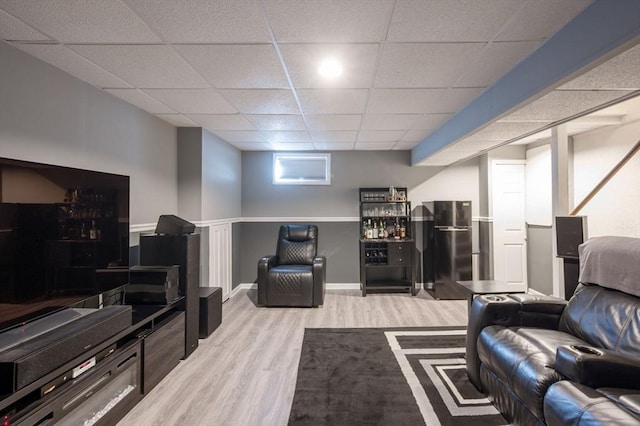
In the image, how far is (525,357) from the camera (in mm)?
1780

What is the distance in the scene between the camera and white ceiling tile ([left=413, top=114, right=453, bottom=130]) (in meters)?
3.40

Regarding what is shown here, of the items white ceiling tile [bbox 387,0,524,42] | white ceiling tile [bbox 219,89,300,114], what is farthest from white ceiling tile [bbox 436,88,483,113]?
white ceiling tile [bbox 219,89,300,114]

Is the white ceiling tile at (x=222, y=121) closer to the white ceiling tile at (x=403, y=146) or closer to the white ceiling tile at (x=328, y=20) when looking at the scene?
the white ceiling tile at (x=328, y=20)

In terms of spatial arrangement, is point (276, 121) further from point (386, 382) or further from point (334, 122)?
point (386, 382)

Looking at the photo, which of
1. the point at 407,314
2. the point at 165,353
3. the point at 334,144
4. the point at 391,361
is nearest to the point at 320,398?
the point at 391,361

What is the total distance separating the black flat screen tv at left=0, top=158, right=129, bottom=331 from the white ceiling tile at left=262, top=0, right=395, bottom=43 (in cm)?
157

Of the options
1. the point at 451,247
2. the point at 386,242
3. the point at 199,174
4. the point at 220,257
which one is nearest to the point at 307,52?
the point at 199,174

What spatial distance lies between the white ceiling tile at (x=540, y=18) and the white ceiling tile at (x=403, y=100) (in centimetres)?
85

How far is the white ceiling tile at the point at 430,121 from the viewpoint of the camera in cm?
340

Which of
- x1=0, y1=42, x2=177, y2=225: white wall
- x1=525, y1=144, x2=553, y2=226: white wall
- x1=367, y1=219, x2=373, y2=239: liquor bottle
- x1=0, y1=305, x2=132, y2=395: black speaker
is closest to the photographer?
x1=0, y1=305, x2=132, y2=395: black speaker

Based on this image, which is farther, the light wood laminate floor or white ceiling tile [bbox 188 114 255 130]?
white ceiling tile [bbox 188 114 255 130]

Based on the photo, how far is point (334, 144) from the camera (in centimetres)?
486

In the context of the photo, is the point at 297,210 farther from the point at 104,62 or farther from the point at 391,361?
the point at 104,62

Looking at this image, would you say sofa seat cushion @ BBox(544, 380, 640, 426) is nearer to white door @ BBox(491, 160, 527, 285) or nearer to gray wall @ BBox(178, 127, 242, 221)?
gray wall @ BBox(178, 127, 242, 221)
